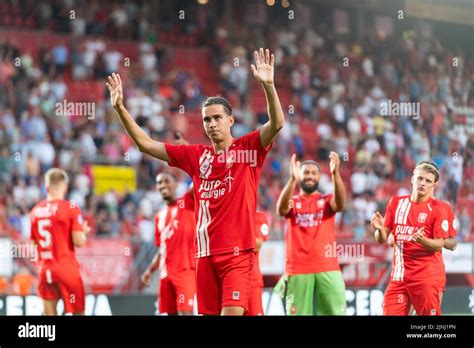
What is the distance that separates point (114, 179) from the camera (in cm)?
1742

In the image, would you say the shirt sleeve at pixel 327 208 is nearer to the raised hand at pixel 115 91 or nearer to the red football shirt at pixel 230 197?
the red football shirt at pixel 230 197

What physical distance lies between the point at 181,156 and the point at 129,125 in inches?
20.6

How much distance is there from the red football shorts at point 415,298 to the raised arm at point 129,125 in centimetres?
267

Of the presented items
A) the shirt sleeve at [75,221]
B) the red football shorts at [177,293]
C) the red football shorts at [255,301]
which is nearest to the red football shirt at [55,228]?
the shirt sleeve at [75,221]

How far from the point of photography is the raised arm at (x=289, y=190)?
9.85 meters

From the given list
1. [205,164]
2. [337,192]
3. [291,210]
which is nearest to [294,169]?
[337,192]

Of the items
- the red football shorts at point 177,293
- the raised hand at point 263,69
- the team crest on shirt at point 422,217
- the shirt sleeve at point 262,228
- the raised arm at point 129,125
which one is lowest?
the red football shorts at point 177,293

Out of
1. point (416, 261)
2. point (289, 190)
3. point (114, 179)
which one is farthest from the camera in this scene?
point (114, 179)

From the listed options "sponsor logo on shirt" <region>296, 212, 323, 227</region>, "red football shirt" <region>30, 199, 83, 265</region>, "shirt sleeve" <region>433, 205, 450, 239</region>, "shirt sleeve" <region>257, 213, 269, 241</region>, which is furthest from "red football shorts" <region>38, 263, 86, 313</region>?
"shirt sleeve" <region>433, 205, 450, 239</region>

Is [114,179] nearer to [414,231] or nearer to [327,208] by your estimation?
[327,208]

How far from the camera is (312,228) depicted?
10305 mm
